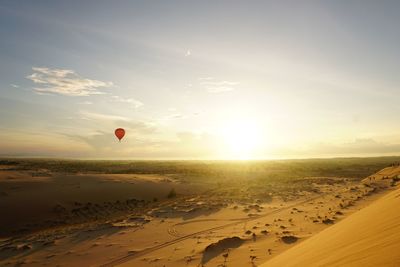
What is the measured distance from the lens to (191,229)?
13.8 metres

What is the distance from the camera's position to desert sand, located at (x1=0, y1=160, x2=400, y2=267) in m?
5.94

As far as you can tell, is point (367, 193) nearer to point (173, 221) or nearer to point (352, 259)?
point (173, 221)

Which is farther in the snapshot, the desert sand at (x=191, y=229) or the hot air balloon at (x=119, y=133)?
the hot air balloon at (x=119, y=133)

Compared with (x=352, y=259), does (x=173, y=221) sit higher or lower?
lower

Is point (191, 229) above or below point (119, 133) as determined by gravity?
below

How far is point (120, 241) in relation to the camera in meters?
12.6

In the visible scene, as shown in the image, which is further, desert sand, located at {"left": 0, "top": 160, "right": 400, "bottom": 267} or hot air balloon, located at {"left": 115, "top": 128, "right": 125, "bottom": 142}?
hot air balloon, located at {"left": 115, "top": 128, "right": 125, "bottom": 142}

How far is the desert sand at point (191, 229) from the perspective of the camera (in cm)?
594

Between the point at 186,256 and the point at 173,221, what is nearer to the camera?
the point at 186,256

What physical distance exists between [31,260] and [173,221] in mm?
6570

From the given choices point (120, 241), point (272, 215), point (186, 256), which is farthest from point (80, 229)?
point (272, 215)

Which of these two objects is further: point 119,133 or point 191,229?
point 119,133

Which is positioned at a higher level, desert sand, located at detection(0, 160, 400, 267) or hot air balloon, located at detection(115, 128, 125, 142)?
hot air balloon, located at detection(115, 128, 125, 142)

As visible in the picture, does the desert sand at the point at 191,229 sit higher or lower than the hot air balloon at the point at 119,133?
lower
